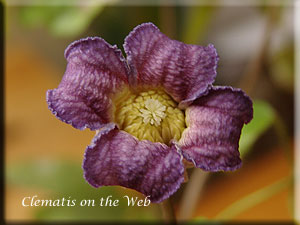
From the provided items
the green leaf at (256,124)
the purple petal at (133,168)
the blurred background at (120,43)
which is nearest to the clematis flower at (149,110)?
the purple petal at (133,168)

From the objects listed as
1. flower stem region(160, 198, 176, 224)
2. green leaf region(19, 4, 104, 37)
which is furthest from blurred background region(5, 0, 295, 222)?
flower stem region(160, 198, 176, 224)

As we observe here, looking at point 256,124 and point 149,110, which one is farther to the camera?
point 256,124

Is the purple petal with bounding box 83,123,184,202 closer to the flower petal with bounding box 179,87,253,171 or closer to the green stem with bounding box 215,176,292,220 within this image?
the flower petal with bounding box 179,87,253,171

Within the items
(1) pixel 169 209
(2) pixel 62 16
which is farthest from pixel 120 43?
(1) pixel 169 209

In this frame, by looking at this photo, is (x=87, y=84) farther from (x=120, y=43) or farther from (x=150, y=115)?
(x=120, y=43)

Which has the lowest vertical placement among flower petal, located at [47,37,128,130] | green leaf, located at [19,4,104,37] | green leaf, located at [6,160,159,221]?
green leaf, located at [6,160,159,221]

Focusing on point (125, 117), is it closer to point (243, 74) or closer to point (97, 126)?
point (97, 126)

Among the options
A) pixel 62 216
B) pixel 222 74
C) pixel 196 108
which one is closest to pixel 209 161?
pixel 196 108
